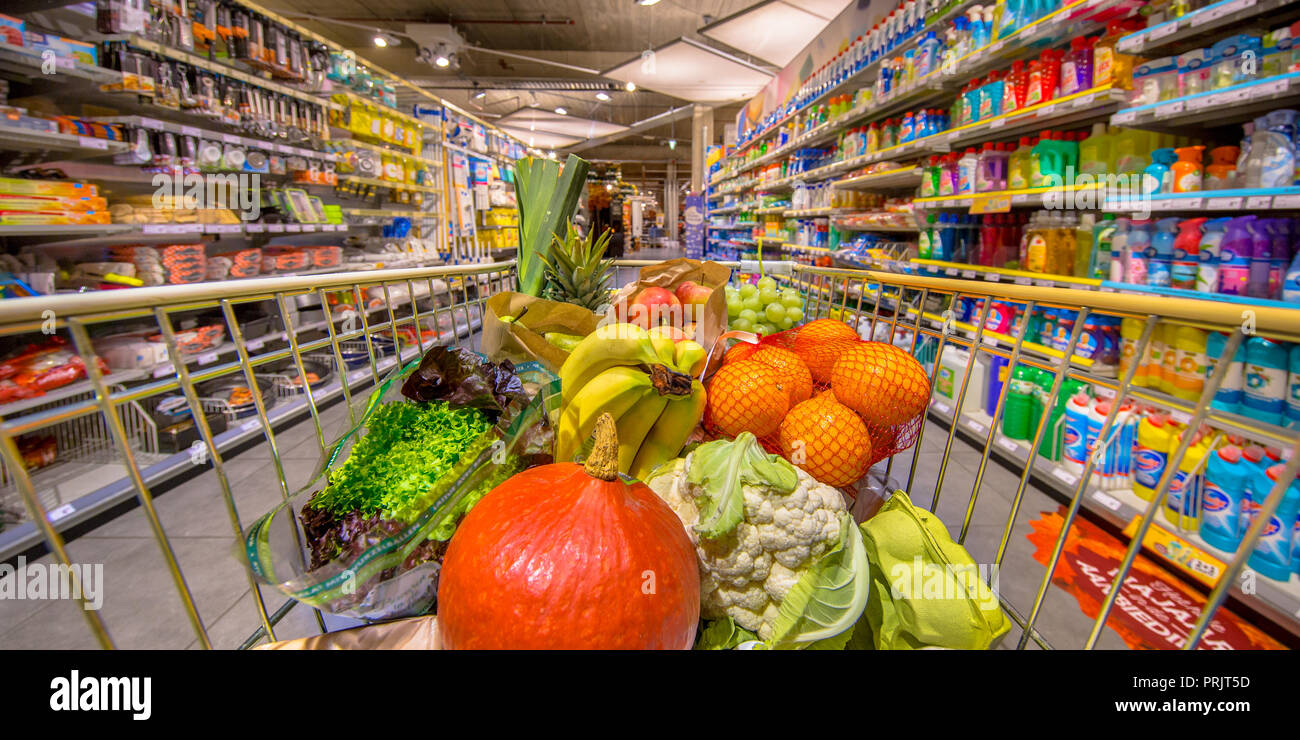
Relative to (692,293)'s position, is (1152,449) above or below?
below

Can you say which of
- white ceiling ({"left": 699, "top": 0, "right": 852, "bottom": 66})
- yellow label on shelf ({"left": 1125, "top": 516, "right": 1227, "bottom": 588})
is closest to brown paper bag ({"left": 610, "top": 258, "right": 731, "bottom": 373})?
yellow label on shelf ({"left": 1125, "top": 516, "right": 1227, "bottom": 588})

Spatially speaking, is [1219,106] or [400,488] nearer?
[400,488]

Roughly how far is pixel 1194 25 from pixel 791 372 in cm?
245

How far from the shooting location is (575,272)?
1810mm

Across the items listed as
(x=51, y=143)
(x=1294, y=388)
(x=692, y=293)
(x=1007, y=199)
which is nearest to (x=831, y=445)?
(x=692, y=293)

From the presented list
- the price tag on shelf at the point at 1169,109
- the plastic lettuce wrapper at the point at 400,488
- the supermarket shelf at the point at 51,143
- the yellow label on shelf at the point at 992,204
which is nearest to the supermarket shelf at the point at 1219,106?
the price tag on shelf at the point at 1169,109

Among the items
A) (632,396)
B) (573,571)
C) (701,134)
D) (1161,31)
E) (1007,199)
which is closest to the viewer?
(573,571)

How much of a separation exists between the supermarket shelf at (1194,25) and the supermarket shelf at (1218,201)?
625 millimetres

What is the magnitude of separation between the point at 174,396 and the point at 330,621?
2.75 m

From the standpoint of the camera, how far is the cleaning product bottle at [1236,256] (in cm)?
216

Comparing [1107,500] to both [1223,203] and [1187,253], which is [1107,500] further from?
[1223,203]

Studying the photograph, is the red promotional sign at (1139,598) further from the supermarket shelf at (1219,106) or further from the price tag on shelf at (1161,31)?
the price tag on shelf at (1161,31)
